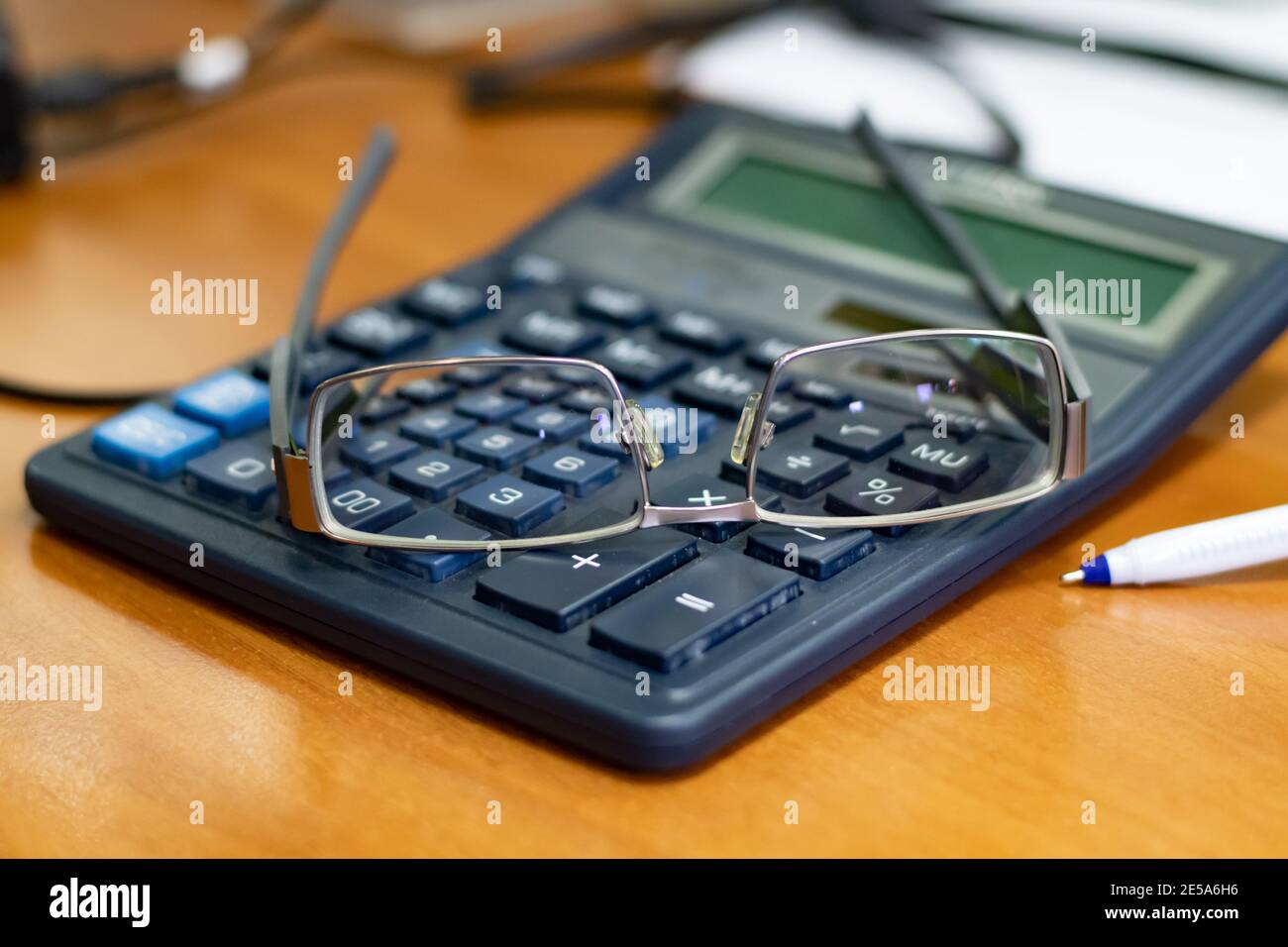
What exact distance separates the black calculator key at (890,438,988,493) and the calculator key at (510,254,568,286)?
0.63 feet

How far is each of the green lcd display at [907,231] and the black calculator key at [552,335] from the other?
0.12 m

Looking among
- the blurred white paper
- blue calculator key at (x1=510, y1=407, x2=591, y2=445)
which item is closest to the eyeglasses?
blue calculator key at (x1=510, y1=407, x2=591, y2=445)

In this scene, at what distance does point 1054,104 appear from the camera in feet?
2.12

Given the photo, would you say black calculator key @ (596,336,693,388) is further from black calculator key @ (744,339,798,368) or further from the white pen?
the white pen

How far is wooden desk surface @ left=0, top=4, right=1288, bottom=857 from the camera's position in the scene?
1.09 ft

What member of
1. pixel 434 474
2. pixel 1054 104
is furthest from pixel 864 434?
pixel 1054 104

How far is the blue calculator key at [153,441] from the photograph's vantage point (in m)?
0.45

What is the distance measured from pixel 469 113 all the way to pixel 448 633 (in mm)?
512

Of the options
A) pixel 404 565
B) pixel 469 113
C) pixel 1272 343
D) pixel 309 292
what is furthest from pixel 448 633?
pixel 469 113

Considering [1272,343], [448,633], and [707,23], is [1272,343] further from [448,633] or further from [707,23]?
[707,23]

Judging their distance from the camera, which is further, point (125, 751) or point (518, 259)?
point (518, 259)
